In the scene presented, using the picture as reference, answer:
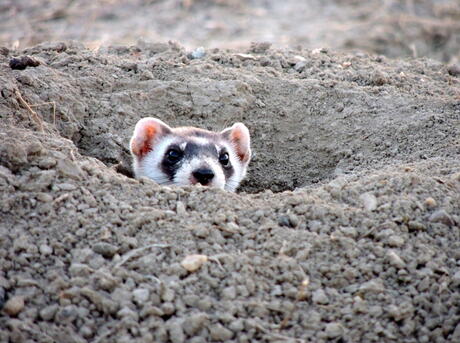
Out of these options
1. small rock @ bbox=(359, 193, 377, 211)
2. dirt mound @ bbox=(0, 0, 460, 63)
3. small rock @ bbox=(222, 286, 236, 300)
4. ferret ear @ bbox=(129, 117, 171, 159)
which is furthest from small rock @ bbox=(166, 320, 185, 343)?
dirt mound @ bbox=(0, 0, 460, 63)

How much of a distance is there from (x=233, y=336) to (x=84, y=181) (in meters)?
1.49

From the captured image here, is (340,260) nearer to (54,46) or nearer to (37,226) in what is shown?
(37,226)

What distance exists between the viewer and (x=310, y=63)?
706 cm

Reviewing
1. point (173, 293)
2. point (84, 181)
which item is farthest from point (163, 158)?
point (173, 293)

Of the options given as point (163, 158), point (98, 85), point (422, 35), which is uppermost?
point (98, 85)

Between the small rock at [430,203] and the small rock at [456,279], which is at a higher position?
the small rock at [430,203]

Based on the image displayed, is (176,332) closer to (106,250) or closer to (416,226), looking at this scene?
(106,250)

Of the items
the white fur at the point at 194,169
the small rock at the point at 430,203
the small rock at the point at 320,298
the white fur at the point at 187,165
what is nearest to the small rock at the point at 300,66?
the white fur at the point at 187,165

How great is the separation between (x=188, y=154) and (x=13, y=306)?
2.72m

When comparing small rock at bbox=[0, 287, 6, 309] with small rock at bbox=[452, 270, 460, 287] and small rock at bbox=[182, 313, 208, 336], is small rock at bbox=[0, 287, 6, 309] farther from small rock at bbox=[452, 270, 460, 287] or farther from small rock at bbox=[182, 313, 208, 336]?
small rock at bbox=[452, 270, 460, 287]

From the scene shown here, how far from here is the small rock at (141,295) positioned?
3.26 m

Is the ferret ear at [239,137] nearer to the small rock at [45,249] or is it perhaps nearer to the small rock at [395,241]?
the small rock at [395,241]

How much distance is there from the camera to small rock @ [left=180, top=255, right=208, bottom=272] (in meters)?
3.45

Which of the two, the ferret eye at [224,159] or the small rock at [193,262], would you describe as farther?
the ferret eye at [224,159]
